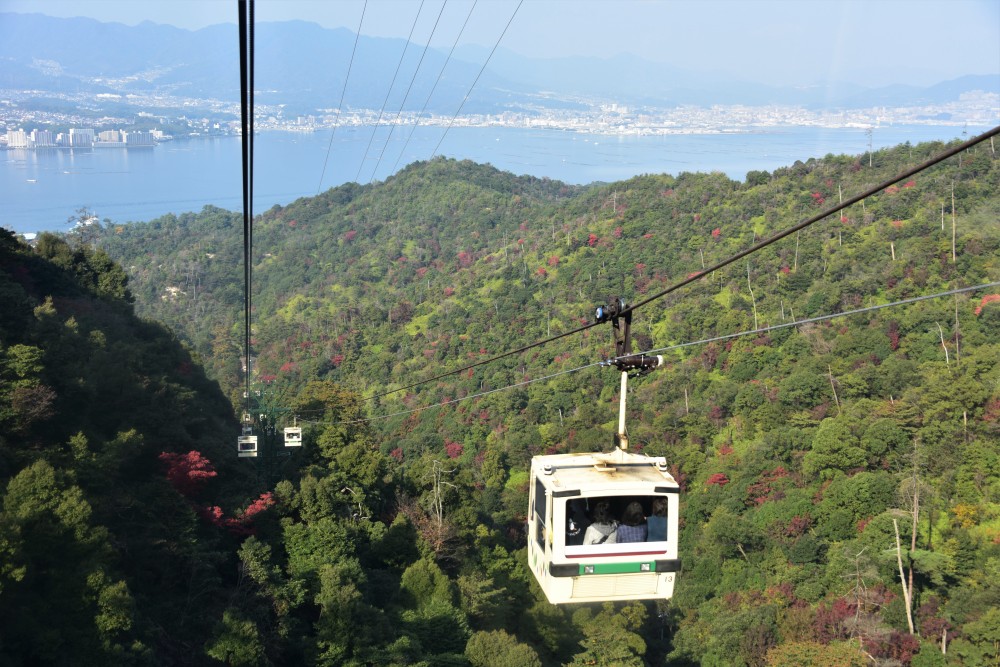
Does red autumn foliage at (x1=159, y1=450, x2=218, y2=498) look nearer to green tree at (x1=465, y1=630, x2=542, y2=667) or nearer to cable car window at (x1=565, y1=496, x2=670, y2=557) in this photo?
green tree at (x1=465, y1=630, x2=542, y2=667)

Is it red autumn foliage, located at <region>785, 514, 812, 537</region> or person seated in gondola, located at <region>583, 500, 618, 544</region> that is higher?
person seated in gondola, located at <region>583, 500, 618, 544</region>

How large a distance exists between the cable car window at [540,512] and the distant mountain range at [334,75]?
308 ft

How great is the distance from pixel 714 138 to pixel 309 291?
69433mm

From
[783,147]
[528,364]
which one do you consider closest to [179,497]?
[528,364]

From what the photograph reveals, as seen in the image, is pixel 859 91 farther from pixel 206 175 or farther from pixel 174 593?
pixel 174 593

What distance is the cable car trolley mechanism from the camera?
6418 mm

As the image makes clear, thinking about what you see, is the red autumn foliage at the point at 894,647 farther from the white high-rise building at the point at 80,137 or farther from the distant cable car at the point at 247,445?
the white high-rise building at the point at 80,137

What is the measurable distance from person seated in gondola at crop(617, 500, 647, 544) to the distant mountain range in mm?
94511

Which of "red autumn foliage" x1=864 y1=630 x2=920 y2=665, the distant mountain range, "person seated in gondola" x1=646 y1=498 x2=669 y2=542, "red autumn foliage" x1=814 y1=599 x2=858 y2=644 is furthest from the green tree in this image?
the distant mountain range

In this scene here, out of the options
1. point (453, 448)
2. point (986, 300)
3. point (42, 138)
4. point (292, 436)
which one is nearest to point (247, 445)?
point (292, 436)

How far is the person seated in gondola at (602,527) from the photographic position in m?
6.57

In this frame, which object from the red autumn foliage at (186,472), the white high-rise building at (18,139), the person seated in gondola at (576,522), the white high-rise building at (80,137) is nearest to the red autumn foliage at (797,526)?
the red autumn foliage at (186,472)

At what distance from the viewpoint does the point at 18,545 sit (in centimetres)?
1084

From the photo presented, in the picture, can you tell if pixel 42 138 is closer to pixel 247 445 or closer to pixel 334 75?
pixel 334 75
